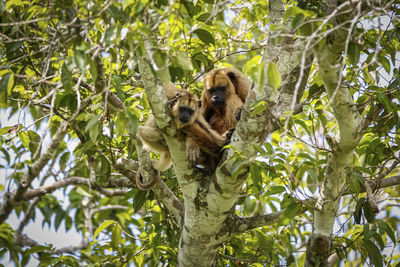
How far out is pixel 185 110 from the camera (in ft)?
17.4

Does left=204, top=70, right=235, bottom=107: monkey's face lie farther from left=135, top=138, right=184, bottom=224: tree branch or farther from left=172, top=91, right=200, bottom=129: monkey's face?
left=135, top=138, right=184, bottom=224: tree branch

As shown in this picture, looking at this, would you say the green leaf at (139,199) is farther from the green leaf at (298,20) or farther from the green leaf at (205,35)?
the green leaf at (298,20)

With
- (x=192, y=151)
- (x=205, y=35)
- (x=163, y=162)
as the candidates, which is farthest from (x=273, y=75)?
(x=163, y=162)

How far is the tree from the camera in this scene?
10.9 ft

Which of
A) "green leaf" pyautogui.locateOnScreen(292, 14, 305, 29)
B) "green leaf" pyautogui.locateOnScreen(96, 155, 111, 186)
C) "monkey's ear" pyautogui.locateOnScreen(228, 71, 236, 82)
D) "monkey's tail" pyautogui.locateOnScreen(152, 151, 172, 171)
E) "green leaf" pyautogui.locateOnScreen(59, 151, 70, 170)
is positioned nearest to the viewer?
"green leaf" pyautogui.locateOnScreen(292, 14, 305, 29)

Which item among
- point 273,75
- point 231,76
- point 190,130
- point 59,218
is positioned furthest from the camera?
point 59,218

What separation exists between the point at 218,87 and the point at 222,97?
0.16 meters

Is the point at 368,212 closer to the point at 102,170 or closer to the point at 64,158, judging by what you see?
the point at 102,170

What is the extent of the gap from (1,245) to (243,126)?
4.16m

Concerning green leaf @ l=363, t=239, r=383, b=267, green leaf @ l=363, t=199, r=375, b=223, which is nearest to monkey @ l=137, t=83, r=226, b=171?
green leaf @ l=363, t=199, r=375, b=223

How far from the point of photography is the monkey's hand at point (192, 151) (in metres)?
5.11

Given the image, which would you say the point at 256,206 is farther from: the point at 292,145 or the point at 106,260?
the point at 106,260

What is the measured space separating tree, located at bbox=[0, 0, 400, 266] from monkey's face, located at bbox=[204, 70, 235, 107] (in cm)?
19

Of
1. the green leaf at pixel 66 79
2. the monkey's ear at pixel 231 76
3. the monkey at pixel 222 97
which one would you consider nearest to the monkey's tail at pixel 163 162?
the monkey at pixel 222 97
